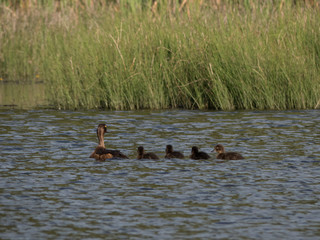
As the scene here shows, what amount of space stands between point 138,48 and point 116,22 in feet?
3.29

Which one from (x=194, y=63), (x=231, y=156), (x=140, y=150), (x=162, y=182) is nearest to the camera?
(x=162, y=182)

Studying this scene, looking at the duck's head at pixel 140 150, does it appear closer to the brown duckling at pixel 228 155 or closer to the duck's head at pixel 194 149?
the duck's head at pixel 194 149

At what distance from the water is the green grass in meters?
1.56

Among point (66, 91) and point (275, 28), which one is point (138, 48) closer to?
point (66, 91)

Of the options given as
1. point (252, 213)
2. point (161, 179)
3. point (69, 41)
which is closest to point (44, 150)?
point (161, 179)

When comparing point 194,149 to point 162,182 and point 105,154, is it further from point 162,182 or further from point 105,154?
point 162,182

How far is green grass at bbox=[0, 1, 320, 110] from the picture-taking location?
613 inches

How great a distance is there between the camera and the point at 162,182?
882 cm

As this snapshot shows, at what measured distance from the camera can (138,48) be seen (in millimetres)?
16609

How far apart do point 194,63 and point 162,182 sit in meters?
7.82

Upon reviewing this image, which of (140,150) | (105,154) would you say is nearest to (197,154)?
(140,150)

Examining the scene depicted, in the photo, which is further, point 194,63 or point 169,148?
point 194,63

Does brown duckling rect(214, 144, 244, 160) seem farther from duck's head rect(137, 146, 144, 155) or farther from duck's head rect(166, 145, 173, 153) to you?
duck's head rect(137, 146, 144, 155)

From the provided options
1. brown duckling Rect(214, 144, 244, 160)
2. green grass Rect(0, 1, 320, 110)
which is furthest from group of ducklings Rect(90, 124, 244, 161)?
green grass Rect(0, 1, 320, 110)
